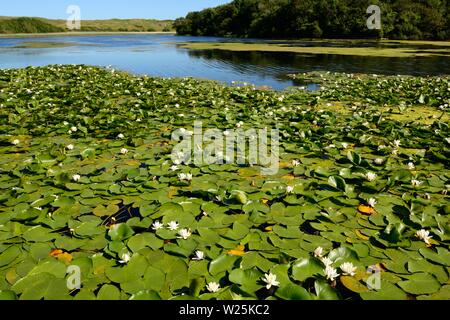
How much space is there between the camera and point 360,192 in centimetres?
313

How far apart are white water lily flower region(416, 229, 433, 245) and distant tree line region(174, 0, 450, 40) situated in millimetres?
40498

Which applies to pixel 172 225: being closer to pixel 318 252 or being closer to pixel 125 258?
pixel 125 258

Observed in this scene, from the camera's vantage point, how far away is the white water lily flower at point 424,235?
95.0 inches

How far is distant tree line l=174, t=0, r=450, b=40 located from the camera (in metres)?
36.1

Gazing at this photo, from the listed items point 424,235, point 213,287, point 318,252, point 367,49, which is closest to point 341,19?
point 367,49

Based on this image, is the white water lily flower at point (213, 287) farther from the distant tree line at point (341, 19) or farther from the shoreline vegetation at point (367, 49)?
the distant tree line at point (341, 19)

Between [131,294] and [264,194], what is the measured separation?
5.07ft

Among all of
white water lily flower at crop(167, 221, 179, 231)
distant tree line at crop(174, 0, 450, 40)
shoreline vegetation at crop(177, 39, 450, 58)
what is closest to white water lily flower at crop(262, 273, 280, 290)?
white water lily flower at crop(167, 221, 179, 231)

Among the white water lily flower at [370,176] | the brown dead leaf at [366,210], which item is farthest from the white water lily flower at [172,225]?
the white water lily flower at [370,176]

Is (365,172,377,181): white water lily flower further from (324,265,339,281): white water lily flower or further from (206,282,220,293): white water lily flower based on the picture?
(206,282,220,293): white water lily flower

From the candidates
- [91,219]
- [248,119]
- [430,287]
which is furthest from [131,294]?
[248,119]

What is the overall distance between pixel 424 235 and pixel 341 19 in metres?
44.5

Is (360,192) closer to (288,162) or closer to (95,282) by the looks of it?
(288,162)
